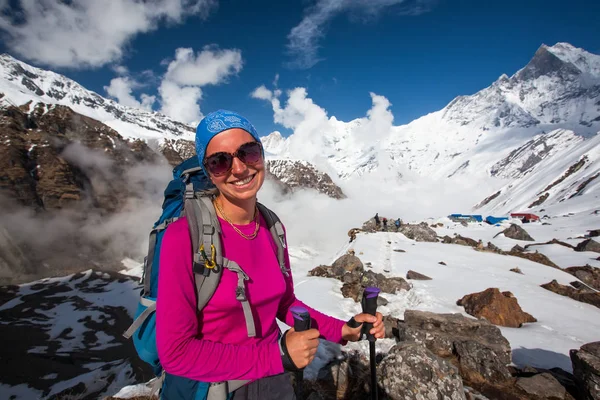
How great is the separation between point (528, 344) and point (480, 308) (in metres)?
2.26

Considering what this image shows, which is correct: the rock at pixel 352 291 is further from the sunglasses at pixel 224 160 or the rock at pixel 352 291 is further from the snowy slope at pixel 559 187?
the snowy slope at pixel 559 187

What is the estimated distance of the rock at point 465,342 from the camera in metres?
6.52

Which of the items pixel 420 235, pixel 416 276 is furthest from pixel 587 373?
pixel 420 235

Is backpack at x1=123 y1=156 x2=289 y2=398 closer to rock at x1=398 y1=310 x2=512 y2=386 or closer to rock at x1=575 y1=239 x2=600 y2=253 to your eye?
rock at x1=398 y1=310 x2=512 y2=386

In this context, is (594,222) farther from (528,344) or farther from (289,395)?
(289,395)

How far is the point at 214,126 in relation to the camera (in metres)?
2.67

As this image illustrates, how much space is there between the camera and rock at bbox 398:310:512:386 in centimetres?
652

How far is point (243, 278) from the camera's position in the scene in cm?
246

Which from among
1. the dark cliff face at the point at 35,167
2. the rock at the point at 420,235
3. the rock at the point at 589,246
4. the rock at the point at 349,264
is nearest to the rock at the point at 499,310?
the rock at the point at 349,264

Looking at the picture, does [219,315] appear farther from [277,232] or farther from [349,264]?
[349,264]

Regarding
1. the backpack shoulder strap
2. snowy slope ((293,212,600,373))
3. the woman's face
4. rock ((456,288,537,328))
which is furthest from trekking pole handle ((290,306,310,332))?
rock ((456,288,537,328))

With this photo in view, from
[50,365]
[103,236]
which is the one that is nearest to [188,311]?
[50,365]

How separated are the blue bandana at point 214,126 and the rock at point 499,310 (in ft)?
36.3

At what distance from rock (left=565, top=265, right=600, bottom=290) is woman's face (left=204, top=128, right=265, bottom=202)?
20.0 metres
